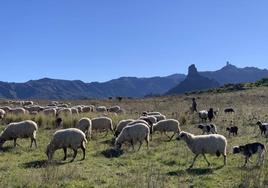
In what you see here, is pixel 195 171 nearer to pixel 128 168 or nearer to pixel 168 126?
pixel 128 168

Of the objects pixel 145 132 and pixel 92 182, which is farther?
pixel 145 132

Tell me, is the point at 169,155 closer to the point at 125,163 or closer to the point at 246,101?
the point at 125,163

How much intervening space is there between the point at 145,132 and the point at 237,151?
19.2 feet

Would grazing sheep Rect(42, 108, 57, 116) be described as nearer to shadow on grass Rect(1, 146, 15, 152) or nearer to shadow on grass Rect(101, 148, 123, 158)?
shadow on grass Rect(1, 146, 15, 152)

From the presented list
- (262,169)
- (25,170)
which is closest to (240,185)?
(262,169)

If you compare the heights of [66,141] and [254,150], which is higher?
[66,141]

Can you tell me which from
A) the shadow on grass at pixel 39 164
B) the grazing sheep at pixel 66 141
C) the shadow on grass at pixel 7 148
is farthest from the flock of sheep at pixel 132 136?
the shadow on grass at pixel 39 164

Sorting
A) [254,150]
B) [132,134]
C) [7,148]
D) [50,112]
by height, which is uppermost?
[50,112]

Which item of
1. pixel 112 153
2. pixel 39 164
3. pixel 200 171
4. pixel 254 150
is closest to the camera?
pixel 200 171

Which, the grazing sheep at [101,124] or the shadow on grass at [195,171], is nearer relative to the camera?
the shadow on grass at [195,171]

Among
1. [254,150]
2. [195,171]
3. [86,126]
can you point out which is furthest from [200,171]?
[86,126]

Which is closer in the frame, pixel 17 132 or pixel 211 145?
pixel 211 145

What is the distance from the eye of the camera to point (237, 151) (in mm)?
19422

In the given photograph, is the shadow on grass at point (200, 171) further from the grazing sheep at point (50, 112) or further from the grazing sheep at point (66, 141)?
the grazing sheep at point (50, 112)
